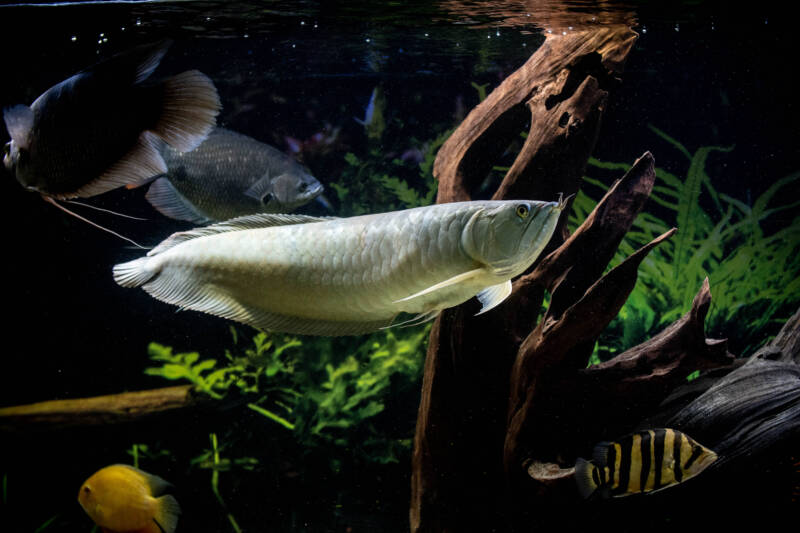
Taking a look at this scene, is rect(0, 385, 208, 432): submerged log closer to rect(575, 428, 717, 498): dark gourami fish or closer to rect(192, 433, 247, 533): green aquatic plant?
rect(192, 433, 247, 533): green aquatic plant

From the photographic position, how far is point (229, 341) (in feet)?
14.8

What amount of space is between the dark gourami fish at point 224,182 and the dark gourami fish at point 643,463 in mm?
1959

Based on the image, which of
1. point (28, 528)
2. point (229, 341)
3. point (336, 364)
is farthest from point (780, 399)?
point (28, 528)

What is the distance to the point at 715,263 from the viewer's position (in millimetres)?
5145

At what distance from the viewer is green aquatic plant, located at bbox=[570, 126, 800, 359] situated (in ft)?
15.1

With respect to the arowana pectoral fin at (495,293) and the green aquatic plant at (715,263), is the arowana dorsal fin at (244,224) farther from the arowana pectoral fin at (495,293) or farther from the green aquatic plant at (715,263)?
the green aquatic plant at (715,263)

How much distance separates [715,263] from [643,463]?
388cm

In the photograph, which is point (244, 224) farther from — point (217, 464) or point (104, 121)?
point (217, 464)

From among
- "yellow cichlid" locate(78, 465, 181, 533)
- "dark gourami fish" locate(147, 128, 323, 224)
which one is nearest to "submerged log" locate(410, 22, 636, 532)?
"dark gourami fish" locate(147, 128, 323, 224)

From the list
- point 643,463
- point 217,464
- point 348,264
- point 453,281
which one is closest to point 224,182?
point 348,264

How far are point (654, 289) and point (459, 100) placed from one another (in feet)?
9.10

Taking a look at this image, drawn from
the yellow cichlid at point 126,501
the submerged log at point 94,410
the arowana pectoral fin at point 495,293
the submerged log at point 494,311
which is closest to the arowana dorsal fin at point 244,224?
the arowana pectoral fin at point 495,293

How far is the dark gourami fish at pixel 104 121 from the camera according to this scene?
1.88m

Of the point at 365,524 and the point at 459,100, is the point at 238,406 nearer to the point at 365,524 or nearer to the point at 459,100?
the point at 365,524
